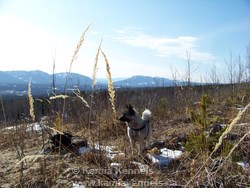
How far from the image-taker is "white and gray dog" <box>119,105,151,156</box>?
489 cm

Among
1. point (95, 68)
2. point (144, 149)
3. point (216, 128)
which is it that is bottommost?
point (144, 149)

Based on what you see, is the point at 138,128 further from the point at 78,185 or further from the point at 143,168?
the point at 78,185

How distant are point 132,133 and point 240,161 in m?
2.16

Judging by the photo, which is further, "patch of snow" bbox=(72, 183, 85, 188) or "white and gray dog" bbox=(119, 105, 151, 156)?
"white and gray dog" bbox=(119, 105, 151, 156)

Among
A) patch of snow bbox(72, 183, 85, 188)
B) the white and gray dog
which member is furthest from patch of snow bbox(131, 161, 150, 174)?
the white and gray dog

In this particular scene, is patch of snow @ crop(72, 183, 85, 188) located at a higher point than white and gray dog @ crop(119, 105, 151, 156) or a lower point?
lower

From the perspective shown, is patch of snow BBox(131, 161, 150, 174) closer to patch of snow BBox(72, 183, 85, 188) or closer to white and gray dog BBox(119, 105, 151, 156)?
patch of snow BBox(72, 183, 85, 188)

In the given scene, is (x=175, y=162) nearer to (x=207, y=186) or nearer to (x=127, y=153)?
(x=127, y=153)

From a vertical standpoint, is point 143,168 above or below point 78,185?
above

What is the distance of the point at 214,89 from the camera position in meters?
11.5

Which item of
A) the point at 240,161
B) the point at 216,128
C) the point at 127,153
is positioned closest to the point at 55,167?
the point at 127,153

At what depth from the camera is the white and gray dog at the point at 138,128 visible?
16.0 ft

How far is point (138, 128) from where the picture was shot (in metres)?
5.12

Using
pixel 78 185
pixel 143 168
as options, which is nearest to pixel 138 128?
pixel 143 168
